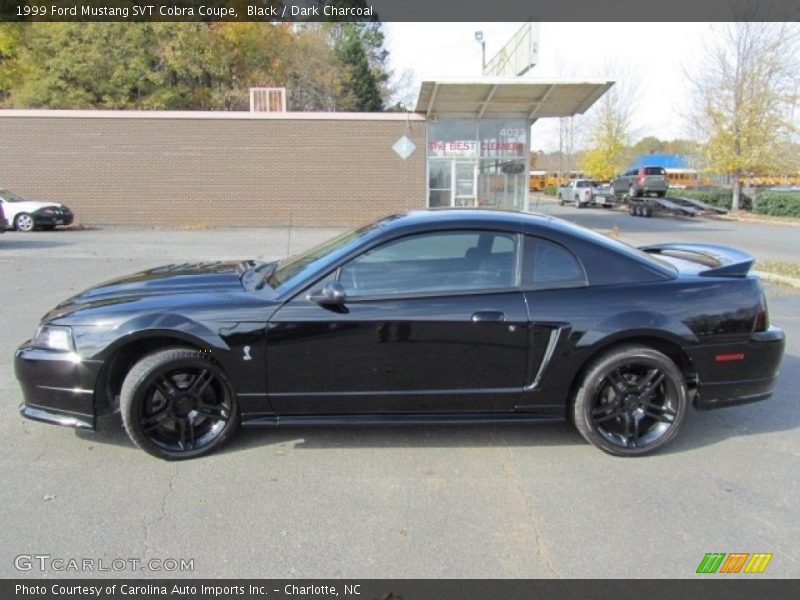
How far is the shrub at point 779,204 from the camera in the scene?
26.9m

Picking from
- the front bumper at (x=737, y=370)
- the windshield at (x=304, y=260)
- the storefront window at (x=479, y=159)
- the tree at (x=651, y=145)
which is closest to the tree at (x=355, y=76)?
the storefront window at (x=479, y=159)

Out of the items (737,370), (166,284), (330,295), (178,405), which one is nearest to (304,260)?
(330,295)

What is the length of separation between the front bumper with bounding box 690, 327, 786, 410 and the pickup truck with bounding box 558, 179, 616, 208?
112 ft

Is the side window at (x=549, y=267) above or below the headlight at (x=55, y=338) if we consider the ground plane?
above

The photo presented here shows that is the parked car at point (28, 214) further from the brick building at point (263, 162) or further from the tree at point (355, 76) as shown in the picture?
the tree at point (355, 76)

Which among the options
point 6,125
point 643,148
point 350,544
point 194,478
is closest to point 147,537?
point 194,478

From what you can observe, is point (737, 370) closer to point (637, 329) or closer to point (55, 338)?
point (637, 329)

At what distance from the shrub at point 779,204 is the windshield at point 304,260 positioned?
29.4 metres

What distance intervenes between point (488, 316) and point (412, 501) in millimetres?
1189

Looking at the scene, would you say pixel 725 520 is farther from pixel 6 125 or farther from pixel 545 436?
pixel 6 125

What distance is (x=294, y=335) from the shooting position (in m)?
3.51

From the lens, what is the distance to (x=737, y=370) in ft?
12.4

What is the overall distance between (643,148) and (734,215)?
59383 millimetres
